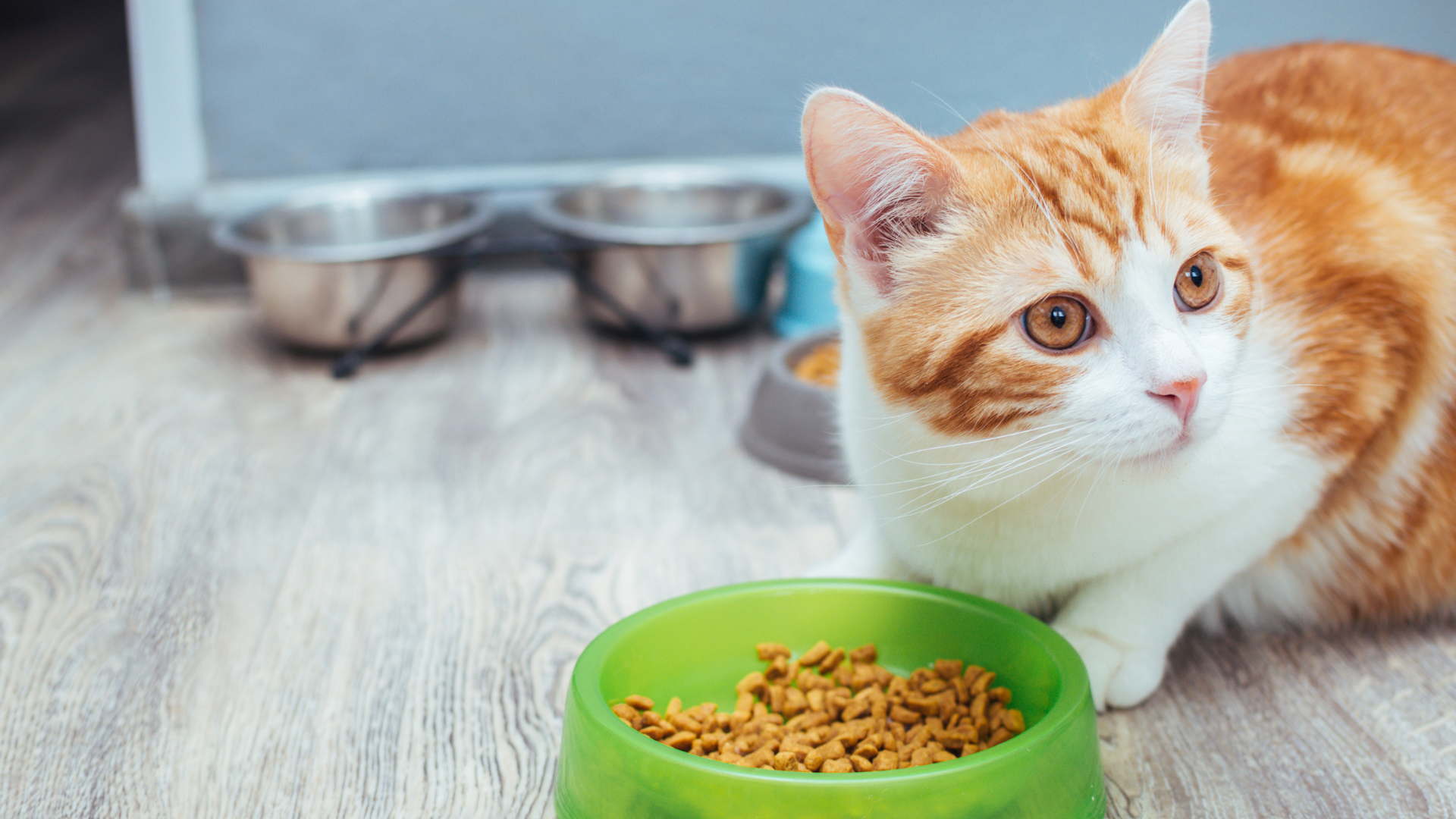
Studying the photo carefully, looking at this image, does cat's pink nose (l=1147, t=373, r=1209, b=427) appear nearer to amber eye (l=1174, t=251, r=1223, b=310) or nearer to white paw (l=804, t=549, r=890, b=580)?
amber eye (l=1174, t=251, r=1223, b=310)

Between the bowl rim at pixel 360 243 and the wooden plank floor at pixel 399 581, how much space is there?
22cm

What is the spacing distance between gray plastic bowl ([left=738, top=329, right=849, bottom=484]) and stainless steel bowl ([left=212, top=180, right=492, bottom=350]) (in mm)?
779

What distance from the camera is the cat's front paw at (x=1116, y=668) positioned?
108 cm

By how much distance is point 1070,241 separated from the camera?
2.98 feet

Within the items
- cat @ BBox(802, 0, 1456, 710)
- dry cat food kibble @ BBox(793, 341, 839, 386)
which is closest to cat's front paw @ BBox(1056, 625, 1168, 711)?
cat @ BBox(802, 0, 1456, 710)

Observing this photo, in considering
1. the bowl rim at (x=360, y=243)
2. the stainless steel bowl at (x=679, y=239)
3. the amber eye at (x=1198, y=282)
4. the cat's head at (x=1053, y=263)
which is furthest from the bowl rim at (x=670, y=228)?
the amber eye at (x=1198, y=282)

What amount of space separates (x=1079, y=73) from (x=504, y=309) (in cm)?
138

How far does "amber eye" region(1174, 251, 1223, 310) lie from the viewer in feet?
3.06

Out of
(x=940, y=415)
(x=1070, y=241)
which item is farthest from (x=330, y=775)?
(x=1070, y=241)

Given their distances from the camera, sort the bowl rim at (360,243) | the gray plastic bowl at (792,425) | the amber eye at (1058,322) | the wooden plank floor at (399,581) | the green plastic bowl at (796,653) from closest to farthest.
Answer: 1. the green plastic bowl at (796,653)
2. the amber eye at (1058,322)
3. the wooden plank floor at (399,581)
4. the gray plastic bowl at (792,425)
5. the bowl rim at (360,243)

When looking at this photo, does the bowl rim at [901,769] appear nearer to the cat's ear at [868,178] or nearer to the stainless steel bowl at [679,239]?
the cat's ear at [868,178]

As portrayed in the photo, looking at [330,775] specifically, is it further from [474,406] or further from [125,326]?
[125,326]

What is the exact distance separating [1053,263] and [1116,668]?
0.43 meters

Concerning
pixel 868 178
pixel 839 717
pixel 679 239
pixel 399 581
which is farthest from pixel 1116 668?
pixel 679 239
